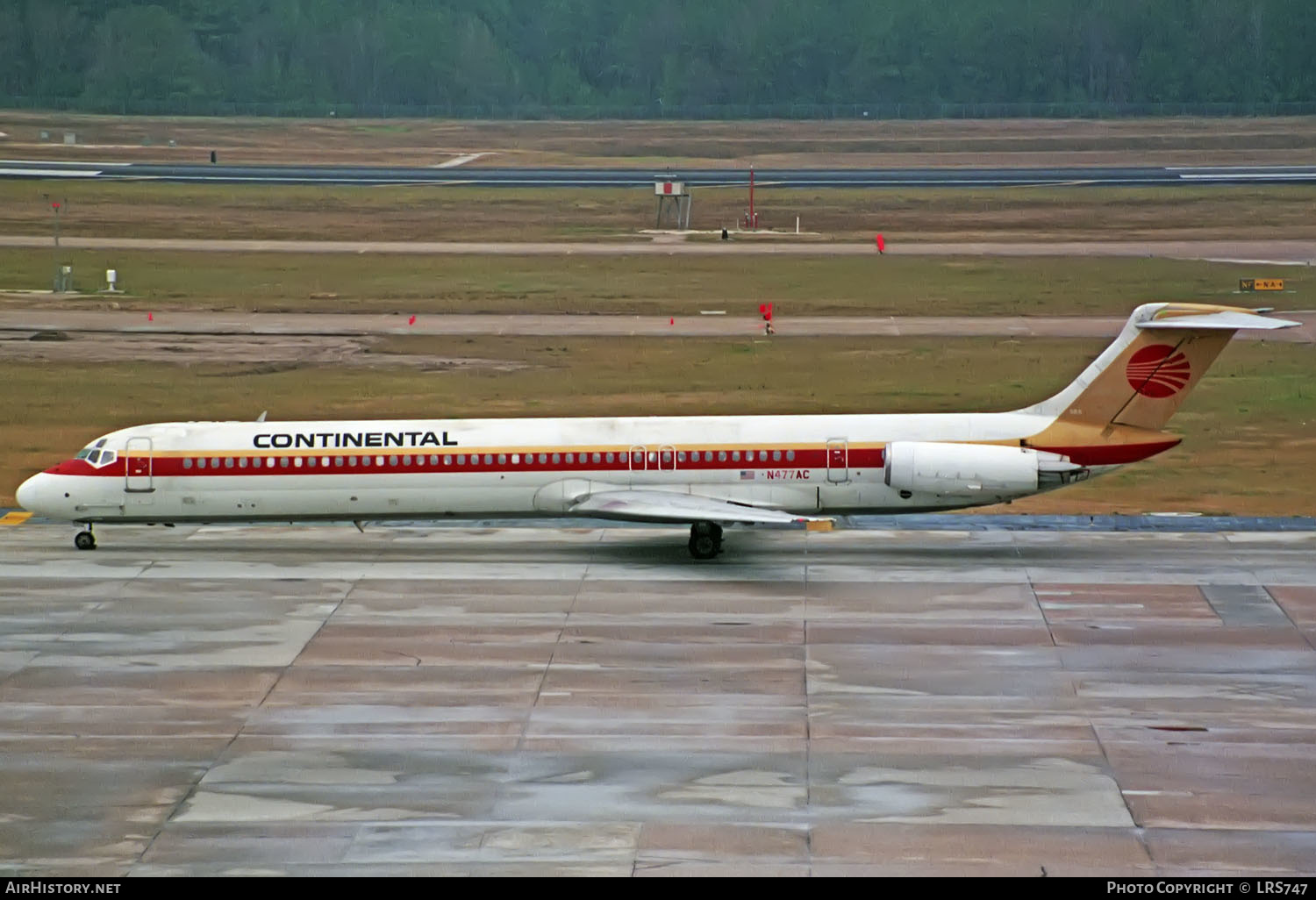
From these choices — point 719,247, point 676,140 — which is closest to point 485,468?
point 719,247

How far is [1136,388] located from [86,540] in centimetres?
2181

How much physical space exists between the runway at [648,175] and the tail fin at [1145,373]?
79678 millimetres

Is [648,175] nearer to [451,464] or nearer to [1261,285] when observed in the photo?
[1261,285]

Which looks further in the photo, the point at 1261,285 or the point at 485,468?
the point at 1261,285

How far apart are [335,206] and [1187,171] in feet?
193

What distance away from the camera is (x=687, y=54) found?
177 meters

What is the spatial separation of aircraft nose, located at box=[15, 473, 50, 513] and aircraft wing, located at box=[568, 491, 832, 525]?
10.9 m

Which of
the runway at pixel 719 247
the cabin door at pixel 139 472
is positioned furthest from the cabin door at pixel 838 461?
the runway at pixel 719 247

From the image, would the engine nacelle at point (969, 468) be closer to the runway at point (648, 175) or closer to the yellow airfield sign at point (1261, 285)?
the yellow airfield sign at point (1261, 285)

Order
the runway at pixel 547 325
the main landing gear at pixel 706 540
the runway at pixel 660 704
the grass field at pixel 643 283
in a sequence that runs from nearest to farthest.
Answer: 1. the runway at pixel 660 704
2. the main landing gear at pixel 706 540
3. the runway at pixel 547 325
4. the grass field at pixel 643 283

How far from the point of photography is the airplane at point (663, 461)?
3484cm

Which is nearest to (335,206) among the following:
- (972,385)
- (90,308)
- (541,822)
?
(90,308)

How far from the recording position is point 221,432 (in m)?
36.3

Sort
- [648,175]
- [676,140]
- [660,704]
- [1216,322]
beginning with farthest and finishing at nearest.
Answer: [676,140], [648,175], [1216,322], [660,704]
